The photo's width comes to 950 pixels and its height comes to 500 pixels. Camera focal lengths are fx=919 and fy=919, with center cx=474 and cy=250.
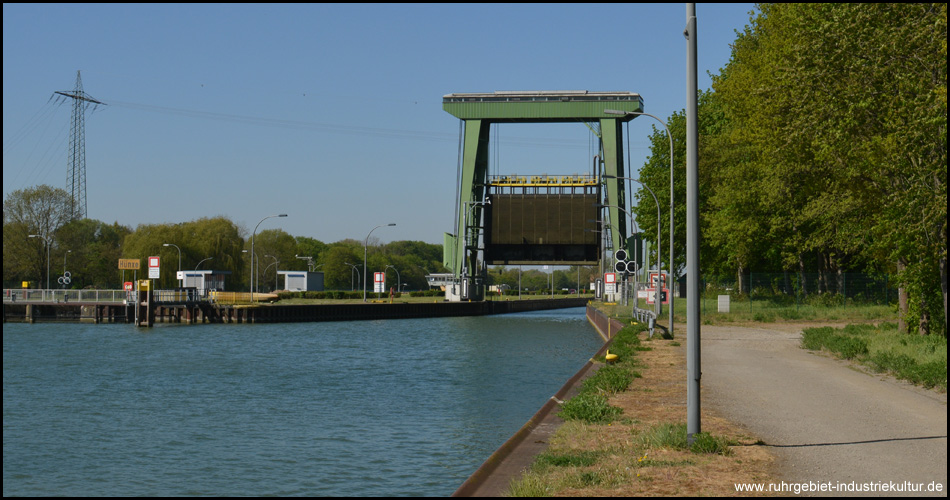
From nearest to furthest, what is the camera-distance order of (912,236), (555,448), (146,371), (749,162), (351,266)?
(555,448) < (912,236) < (146,371) < (749,162) < (351,266)

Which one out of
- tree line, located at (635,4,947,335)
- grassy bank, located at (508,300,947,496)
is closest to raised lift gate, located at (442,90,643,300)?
tree line, located at (635,4,947,335)

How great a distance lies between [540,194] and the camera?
68.2 m

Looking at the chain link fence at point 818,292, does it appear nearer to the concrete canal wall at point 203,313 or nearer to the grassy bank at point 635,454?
the grassy bank at point 635,454

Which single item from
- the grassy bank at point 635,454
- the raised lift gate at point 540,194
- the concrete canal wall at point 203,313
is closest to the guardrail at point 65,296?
the concrete canal wall at point 203,313

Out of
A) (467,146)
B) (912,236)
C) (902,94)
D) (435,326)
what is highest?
(467,146)

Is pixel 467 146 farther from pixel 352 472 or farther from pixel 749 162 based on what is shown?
pixel 352 472

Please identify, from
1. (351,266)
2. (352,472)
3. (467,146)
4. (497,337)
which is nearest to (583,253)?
(467,146)

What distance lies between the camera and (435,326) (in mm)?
65625

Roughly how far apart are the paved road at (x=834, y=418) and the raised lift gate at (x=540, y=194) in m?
45.6

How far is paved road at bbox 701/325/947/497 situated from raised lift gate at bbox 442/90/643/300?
Answer: 150 feet

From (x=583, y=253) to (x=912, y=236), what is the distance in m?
53.6

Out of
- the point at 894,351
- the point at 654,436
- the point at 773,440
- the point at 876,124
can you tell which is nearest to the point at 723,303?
the point at 876,124

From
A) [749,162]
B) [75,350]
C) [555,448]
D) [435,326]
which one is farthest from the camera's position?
[435,326]

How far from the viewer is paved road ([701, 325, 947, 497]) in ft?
30.4
